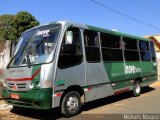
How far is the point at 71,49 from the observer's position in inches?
345

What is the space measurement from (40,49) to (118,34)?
4308 mm

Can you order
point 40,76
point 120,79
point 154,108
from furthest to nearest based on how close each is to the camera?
point 120,79 < point 154,108 < point 40,76

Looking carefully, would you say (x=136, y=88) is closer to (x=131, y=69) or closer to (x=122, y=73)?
(x=131, y=69)

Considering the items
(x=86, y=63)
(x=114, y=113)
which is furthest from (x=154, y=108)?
(x=86, y=63)

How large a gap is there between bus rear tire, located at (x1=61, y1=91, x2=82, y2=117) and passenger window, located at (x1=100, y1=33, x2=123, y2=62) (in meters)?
2.17

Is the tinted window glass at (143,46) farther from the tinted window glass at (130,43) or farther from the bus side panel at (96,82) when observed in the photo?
the bus side panel at (96,82)

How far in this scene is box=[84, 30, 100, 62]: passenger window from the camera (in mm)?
9562

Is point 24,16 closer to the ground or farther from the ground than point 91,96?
farther from the ground


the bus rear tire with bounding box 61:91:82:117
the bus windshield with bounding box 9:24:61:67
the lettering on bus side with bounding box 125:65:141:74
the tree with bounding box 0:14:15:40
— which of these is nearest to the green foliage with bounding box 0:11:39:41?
the tree with bounding box 0:14:15:40

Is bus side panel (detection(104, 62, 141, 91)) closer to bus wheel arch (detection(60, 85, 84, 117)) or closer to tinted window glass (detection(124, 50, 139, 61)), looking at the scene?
tinted window glass (detection(124, 50, 139, 61))

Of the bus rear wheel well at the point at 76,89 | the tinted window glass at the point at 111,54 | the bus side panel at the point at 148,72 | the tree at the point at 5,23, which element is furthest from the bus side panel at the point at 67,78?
the tree at the point at 5,23

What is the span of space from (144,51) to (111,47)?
12.0ft

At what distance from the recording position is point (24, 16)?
4481 cm

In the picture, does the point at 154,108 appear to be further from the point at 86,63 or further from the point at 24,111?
the point at 24,111
